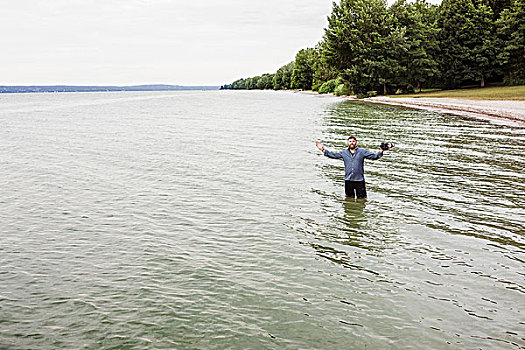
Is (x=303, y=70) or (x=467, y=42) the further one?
(x=303, y=70)

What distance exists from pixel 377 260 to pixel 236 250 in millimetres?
3315

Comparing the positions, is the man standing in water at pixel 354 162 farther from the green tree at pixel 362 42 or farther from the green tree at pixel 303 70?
the green tree at pixel 303 70

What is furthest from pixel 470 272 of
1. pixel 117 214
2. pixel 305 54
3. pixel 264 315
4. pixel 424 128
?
pixel 305 54

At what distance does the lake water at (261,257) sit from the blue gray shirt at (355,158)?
1003 mm

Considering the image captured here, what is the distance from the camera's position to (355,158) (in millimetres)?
13812

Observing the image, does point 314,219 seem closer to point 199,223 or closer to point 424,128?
point 199,223

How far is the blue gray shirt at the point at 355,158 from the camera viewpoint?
541 inches

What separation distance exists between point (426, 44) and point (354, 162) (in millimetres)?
83664

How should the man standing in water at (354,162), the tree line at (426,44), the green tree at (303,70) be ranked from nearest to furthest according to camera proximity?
the man standing in water at (354,162) → the tree line at (426,44) → the green tree at (303,70)

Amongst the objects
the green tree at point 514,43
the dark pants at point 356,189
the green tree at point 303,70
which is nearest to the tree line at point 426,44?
the green tree at point 514,43

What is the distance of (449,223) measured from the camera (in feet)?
40.5

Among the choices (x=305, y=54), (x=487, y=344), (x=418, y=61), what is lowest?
(x=487, y=344)

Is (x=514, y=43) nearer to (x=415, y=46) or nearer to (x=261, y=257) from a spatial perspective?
(x=415, y=46)

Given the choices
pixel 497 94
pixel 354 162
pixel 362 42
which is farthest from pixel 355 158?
pixel 362 42
